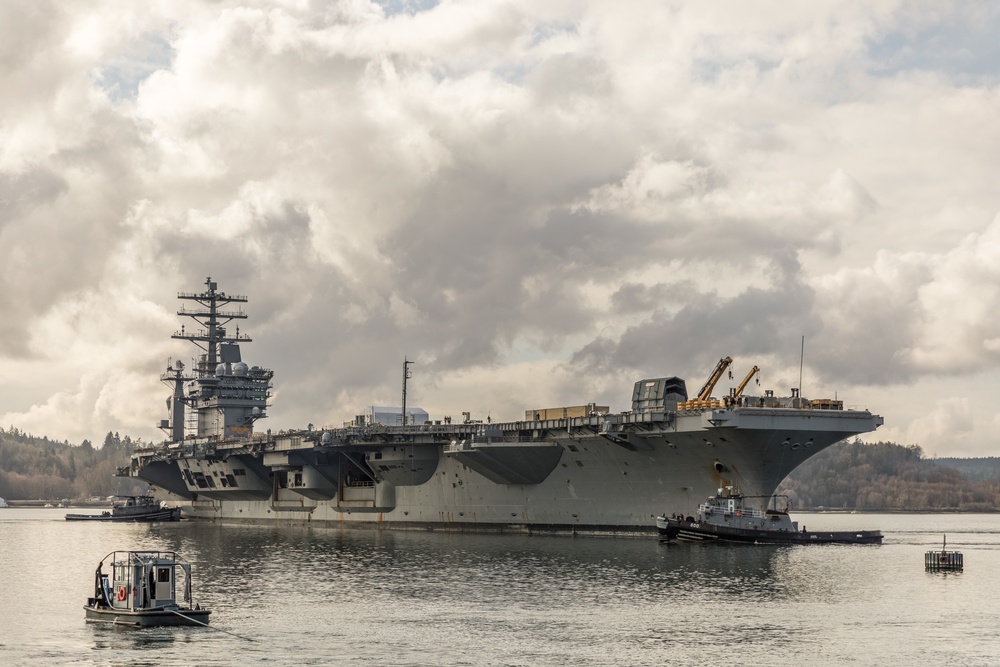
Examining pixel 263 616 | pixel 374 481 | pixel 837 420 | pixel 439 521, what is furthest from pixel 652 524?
pixel 263 616

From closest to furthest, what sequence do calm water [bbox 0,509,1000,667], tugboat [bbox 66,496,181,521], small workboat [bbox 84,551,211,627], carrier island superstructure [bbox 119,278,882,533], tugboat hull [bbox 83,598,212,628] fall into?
calm water [bbox 0,509,1000,667], tugboat hull [bbox 83,598,212,628], small workboat [bbox 84,551,211,627], carrier island superstructure [bbox 119,278,882,533], tugboat [bbox 66,496,181,521]

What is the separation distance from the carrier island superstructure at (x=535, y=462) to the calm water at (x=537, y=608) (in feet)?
7.89

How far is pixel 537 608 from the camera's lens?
99.1 feet

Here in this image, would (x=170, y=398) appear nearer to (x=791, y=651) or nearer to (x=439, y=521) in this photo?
(x=439, y=521)

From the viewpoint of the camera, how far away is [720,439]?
4512 cm

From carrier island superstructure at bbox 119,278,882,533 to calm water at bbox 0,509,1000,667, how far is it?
240 centimetres

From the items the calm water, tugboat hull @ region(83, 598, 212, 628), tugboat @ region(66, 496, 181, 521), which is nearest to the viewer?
the calm water

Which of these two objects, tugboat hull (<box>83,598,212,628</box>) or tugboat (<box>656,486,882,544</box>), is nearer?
tugboat hull (<box>83,598,212,628</box>)

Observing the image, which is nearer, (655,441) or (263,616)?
(263,616)

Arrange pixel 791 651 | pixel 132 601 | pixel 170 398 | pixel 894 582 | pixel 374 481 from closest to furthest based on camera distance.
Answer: pixel 791 651 < pixel 132 601 < pixel 894 582 < pixel 374 481 < pixel 170 398

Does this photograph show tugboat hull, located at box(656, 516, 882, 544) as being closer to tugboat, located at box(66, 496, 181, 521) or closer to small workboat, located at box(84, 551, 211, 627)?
small workboat, located at box(84, 551, 211, 627)

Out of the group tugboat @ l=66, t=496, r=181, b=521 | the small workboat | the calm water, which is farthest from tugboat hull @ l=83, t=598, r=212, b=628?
tugboat @ l=66, t=496, r=181, b=521

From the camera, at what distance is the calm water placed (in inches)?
959

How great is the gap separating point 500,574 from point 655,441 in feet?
36.9
